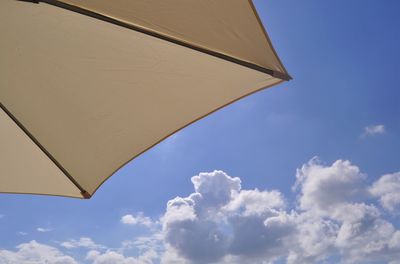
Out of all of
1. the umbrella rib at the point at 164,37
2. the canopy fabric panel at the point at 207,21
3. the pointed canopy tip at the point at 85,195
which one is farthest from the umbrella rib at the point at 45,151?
the canopy fabric panel at the point at 207,21

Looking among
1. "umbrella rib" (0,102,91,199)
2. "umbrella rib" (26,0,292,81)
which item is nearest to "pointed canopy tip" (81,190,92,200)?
"umbrella rib" (0,102,91,199)

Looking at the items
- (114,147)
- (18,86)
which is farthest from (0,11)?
(114,147)

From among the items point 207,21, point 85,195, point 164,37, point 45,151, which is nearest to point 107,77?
point 164,37

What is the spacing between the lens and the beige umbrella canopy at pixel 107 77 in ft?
8.71

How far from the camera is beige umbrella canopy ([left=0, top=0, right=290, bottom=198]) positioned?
8.71ft

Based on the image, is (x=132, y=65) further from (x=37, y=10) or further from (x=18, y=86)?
(x=18, y=86)

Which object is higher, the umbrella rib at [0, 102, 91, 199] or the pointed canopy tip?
the umbrella rib at [0, 102, 91, 199]

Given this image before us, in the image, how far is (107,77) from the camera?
11.1ft

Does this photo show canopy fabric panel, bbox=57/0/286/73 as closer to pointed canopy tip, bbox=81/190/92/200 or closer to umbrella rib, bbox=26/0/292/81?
umbrella rib, bbox=26/0/292/81

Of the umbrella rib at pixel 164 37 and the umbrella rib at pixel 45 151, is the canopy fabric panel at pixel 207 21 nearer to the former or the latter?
the umbrella rib at pixel 164 37

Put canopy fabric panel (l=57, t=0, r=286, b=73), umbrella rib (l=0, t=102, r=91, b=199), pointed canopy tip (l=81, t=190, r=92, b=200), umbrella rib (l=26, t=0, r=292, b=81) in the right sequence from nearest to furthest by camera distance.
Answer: canopy fabric panel (l=57, t=0, r=286, b=73)
umbrella rib (l=26, t=0, r=292, b=81)
umbrella rib (l=0, t=102, r=91, b=199)
pointed canopy tip (l=81, t=190, r=92, b=200)

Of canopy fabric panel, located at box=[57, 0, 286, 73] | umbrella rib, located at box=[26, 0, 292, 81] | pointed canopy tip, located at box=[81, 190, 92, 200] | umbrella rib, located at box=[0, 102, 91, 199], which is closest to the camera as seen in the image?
canopy fabric panel, located at box=[57, 0, 286, 73]

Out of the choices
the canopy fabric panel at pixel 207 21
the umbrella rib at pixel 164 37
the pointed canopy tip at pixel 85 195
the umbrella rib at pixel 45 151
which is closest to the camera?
the canopy fabric panel at pixel 207 21

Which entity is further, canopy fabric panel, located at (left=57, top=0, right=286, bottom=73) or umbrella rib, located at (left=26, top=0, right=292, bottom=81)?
umbrella rib, located at (left=26, top=0, right=292, bottom=81)
